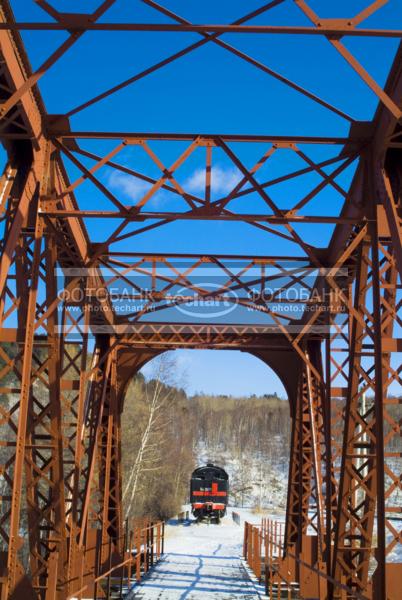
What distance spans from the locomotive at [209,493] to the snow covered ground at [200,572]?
5.62 m

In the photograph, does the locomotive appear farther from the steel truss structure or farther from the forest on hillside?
the steel truss structure

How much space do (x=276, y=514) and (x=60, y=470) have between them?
4501 cm

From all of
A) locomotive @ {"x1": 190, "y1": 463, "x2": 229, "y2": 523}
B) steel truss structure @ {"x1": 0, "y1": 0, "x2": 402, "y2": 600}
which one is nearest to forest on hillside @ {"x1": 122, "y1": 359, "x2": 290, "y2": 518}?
locomotive @ {"x1": 190, "y1": 463, "x2": 229, "y2": 523}

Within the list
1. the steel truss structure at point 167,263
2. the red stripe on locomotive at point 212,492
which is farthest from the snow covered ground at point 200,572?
the red stripe on locomotive at point 212,492

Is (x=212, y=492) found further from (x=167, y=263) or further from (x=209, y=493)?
(x=167, y=263)

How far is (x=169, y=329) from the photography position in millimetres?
17828

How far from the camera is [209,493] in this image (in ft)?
130

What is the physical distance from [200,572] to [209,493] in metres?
22.7

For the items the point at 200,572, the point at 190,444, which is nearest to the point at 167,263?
the point at 200,572

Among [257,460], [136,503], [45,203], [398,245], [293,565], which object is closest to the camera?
[398,245]

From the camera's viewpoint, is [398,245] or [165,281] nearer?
[398,245]

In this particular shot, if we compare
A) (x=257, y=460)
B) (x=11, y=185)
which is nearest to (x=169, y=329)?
(x=11, y=185)

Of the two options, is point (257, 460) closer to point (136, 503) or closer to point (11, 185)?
point (136, 503)

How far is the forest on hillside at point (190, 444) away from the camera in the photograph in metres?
40.0
